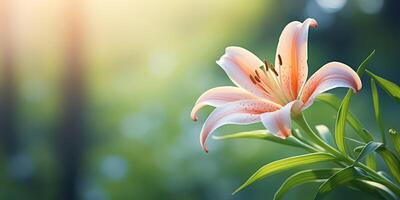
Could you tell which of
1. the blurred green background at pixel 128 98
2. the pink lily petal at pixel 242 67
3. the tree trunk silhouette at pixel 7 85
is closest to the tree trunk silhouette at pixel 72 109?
the blurred green background at pixel 128 98

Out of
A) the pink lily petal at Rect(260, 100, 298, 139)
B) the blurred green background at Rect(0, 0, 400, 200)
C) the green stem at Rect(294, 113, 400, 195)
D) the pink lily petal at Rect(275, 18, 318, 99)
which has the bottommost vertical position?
the blurred green background at Rect(0, 0, 400, 200)

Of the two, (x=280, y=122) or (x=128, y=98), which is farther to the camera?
(x=128, y=98)

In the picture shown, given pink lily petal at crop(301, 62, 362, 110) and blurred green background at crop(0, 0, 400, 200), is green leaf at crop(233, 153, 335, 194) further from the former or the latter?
blurred green background at crop(0, 0, 400, 200)

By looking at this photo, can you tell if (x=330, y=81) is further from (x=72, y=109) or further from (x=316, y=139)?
(x=72, y=109)

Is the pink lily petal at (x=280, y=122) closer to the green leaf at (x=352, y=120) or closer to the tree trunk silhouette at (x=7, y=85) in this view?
the green leaf at (x=352, y=120)

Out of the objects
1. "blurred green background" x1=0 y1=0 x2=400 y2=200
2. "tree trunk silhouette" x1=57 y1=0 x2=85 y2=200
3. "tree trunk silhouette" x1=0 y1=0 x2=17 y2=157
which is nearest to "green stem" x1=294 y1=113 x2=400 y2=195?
"blurred green background" x1=0 y1=0 x2=400 y2=200

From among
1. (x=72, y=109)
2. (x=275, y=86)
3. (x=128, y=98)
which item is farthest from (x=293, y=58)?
(x=128, y=98)

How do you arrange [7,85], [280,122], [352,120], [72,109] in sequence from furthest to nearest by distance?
[7,85] → [72,109] → [352,120] → [280,122]

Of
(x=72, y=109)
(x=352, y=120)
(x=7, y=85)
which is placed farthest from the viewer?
(x=7, y=85)
